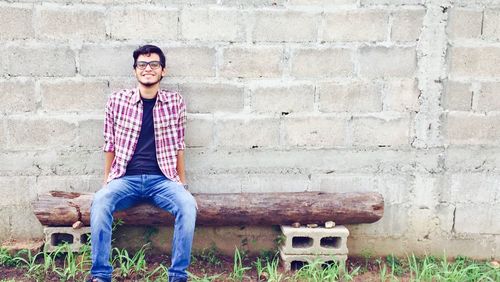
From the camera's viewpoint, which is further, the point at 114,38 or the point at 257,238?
the point at 257,238

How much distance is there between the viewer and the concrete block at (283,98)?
3.61 m

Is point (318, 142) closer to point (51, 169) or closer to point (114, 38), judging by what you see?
point (114, 38)

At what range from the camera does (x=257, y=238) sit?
3.80 m

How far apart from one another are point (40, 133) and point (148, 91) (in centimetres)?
86

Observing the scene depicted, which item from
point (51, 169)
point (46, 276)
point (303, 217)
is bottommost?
point (46, 276)

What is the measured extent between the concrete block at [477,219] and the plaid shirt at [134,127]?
7.00 ft

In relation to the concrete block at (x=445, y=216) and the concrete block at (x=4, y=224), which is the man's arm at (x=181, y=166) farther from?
the concrete block at (x=445, y=216)

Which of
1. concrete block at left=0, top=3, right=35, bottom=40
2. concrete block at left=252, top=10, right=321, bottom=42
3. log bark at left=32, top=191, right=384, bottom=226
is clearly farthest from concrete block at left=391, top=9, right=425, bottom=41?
concrete block at left=0, top=3, right=35, bottom=40

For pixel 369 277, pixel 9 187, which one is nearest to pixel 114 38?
pixel 9 187

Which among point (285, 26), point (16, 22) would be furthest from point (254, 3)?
point (16, 22)

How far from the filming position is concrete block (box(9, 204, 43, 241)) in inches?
145

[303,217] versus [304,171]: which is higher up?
[304,171]

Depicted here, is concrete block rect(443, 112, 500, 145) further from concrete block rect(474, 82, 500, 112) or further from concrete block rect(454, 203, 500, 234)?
concrete block rect(454, 203, 500, 234)

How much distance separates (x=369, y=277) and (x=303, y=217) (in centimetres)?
63
